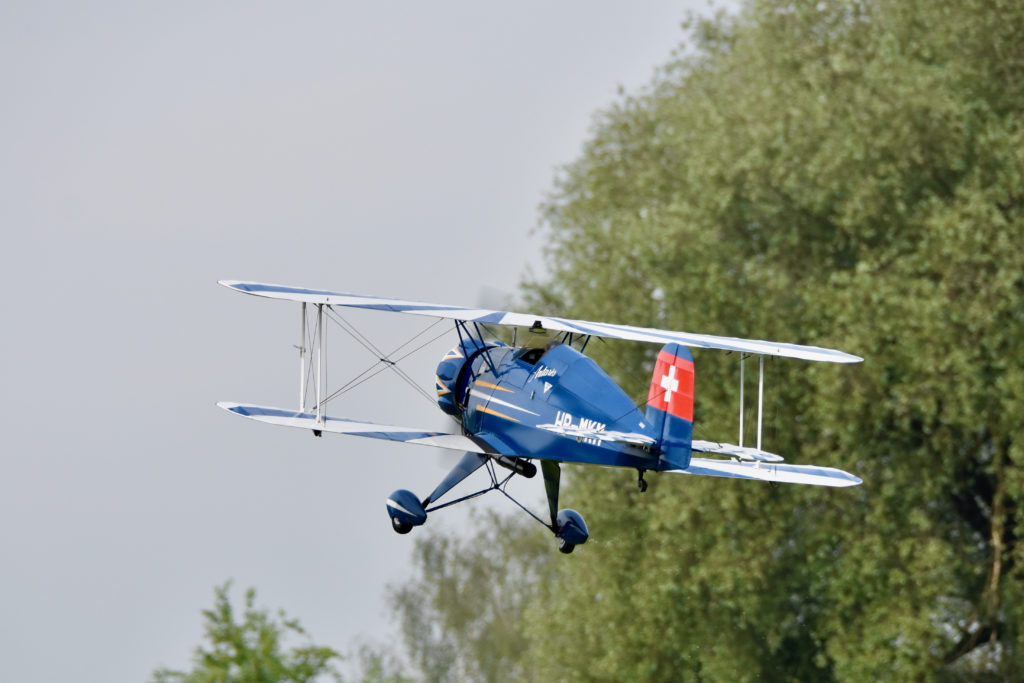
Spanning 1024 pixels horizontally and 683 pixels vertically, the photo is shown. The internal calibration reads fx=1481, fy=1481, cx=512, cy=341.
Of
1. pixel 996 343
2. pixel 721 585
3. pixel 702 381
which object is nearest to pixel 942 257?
pixel 996 343

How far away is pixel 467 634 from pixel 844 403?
34735 millimetres

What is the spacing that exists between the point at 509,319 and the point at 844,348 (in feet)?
33.8

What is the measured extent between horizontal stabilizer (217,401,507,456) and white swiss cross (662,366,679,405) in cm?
276

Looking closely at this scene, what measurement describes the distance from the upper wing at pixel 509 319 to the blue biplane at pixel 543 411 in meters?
0.02

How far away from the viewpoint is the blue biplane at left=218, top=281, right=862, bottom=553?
46.8ft

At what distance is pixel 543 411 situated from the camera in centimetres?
1542

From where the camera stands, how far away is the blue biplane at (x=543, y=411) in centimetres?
1427

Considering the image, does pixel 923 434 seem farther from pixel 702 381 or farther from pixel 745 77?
pixel 745 77

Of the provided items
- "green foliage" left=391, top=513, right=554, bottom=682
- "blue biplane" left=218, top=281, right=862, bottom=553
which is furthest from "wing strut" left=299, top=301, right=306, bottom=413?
"green foliage" left=391, top=513, right=554, bottom=682

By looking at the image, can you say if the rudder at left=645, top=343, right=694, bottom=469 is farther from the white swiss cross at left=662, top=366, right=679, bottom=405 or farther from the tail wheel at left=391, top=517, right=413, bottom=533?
the tail wheel at left=391, top=517, right=413, bottom=533

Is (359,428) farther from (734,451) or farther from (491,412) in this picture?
(734,451)

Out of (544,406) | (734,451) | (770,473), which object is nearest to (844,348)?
(770,473)

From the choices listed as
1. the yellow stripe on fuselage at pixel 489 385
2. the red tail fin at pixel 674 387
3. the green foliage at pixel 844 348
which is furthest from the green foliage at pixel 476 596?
the red tail fin at pixel 674 387

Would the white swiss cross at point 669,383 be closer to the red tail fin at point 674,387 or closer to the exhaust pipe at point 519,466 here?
the red tail fin at point 674,387
